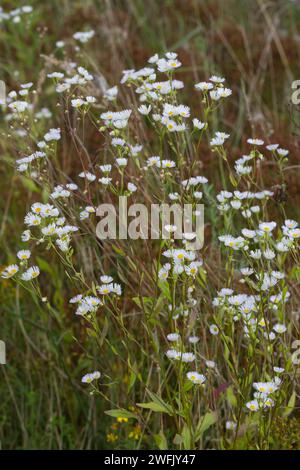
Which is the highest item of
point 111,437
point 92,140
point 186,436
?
point 92,140

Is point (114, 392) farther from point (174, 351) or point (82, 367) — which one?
point (174, 351)

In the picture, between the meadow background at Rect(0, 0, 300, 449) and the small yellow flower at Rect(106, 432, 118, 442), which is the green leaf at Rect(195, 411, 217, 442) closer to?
the meadow background at Rect(0, 0, 300, 449)

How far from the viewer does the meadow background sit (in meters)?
2.70

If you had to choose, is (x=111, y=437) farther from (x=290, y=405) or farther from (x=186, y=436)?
(x=290, y=405)

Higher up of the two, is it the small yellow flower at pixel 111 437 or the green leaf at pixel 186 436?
the green leaf at pixel 186 436

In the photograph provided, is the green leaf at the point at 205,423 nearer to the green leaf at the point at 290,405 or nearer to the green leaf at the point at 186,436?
the green leaf at the point at 186,436

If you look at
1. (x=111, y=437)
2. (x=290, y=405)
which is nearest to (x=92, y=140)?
(x=111, y=437)

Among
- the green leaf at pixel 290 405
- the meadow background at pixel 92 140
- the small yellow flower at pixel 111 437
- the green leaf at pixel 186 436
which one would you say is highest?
the meadow background at pixel 92 140

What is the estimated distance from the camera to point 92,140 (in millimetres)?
3768

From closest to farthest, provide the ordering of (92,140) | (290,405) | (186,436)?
(186,436) → (290,405) → (92,140)

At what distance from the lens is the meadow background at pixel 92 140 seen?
2.70m

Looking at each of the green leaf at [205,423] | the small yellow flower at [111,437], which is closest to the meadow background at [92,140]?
the small yellow flower at [111,437]

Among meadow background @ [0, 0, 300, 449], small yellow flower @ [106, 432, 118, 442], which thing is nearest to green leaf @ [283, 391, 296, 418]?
meadow background @ [0, 0, 300, 449]

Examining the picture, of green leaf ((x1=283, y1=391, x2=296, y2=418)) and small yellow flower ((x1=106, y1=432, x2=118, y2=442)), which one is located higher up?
green leaf ((x1=283, y1=391, x2=296, y2=418))
